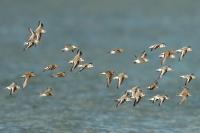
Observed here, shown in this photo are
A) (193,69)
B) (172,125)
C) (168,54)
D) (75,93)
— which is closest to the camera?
(168,54)

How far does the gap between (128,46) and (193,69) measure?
15.5 metres

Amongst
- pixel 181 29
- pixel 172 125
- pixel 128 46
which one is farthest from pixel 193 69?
pixel 181 29

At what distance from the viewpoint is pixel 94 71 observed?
8594 centimetres

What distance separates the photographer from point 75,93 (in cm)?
7631

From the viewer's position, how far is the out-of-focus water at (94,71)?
218 feet

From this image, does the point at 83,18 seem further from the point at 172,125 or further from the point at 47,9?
the point at 172,125

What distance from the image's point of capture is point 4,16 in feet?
408

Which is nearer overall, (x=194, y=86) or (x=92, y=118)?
(x=92, y=118)

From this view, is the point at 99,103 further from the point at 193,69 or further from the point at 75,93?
the point at 193,69

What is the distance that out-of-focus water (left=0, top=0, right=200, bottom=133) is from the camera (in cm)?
6650

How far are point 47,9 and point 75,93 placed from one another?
60.9 m

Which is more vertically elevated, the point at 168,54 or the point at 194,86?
the point at 194,86

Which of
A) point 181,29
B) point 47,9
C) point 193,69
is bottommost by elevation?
point 193,69

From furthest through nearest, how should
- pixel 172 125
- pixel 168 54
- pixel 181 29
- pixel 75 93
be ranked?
pixel 181 29, pixel 75 93, pixel 172 125, pixel 168 54
